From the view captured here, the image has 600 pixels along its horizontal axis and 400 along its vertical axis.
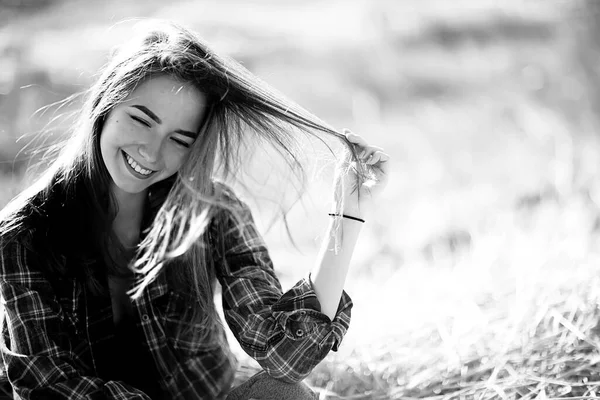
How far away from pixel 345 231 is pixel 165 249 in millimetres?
400

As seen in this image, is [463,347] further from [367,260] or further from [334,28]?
[334,28]

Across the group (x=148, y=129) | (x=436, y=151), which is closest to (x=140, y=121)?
(x=148, y=129)

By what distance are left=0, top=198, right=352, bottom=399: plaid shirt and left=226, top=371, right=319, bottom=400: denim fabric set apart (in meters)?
0.02

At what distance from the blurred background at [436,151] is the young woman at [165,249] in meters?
0.19

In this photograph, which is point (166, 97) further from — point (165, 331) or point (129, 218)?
point (165, 331)

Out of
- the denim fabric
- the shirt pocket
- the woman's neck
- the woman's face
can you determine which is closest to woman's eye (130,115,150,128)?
the woman's face

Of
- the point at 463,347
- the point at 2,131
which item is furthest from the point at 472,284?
the point at 2,131

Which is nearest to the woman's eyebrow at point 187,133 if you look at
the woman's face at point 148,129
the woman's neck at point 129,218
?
the woman's face at point 148,129

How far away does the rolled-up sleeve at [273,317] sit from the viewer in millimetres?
1496

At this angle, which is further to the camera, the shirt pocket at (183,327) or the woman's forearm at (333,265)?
the shirt pocket at (183,327)

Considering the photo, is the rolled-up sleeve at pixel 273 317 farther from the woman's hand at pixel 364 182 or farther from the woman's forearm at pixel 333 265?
the woman's hand at pixel 364 182

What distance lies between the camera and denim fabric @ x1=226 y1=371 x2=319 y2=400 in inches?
59.1

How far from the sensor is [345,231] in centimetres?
154

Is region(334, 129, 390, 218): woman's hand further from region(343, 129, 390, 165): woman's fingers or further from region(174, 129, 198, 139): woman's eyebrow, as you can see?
region(174, 129, 198, 139): woman's eyebrow
